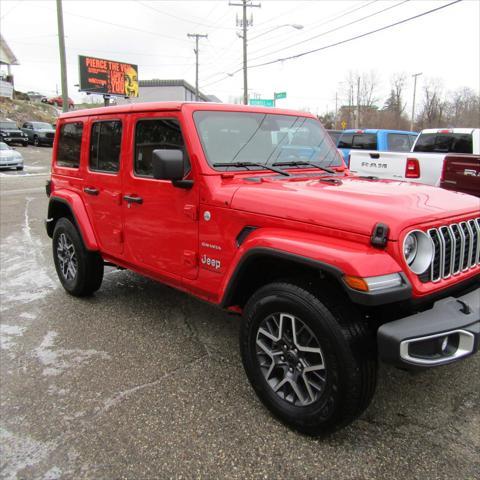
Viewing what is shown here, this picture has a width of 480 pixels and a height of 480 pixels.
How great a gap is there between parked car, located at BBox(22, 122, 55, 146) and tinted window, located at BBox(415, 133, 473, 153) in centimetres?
2971

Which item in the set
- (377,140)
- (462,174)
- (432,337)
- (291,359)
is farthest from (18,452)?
(377,140)

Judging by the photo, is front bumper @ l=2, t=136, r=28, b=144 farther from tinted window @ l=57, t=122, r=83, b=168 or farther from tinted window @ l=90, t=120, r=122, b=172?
tinted window @ l=90, t=120, r=122, b=172

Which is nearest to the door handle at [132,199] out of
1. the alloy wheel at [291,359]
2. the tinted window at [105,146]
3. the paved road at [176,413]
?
the tinted window at [105,146]

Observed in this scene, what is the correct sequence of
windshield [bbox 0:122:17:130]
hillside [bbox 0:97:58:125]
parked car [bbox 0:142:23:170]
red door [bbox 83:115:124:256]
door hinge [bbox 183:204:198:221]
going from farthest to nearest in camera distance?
hillside [bbox 0:97:58:125] → windshield [bbox 0:122:17:130] → parked car [bbox 0:142:23:170] → red door [bbox 83:115:124:256] → door hinge [bbox 183:204:198:221]

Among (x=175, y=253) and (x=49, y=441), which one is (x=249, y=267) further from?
(x=49, y=441)

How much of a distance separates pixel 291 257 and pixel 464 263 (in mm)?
1054

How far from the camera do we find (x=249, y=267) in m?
2.73

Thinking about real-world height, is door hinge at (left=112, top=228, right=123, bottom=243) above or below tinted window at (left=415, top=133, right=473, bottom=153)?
below

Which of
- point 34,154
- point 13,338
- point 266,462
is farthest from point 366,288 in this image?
point 34,154

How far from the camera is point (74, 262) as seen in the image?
473 cm

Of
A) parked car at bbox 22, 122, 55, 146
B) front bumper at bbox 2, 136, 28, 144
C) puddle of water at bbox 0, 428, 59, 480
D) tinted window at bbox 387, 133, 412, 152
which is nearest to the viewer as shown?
puddle of water at bbox 0, 428, 59, 480

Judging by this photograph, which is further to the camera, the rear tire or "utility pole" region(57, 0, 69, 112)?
"utility pole" region(57, 0, 69, 112)

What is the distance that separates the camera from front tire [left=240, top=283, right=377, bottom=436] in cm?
228

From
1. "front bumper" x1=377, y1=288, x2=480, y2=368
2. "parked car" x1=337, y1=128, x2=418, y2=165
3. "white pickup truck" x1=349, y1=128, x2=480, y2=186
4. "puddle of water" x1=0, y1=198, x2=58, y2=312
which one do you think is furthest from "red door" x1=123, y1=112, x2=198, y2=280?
"parked car" x1=337, y1=128, x2=418, y2=165
